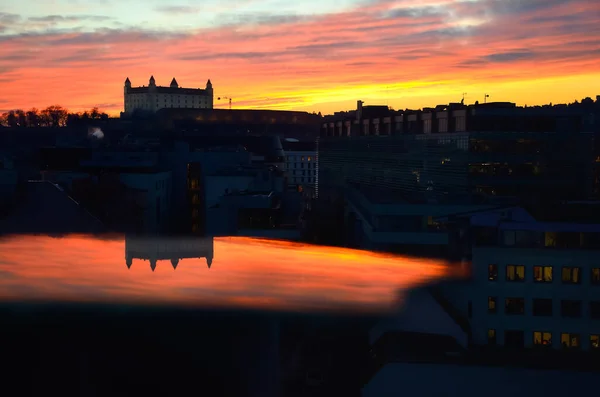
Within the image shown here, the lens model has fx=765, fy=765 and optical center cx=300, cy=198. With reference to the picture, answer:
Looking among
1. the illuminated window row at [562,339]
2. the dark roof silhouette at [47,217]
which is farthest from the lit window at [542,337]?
the dark roof silhouette at [47,217]

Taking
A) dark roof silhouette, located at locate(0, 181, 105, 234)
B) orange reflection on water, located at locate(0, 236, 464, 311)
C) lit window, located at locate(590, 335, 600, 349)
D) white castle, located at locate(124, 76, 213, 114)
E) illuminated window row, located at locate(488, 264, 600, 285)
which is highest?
white castle, located at locate(124, 76, 213, 114)

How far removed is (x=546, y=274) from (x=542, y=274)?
3cm

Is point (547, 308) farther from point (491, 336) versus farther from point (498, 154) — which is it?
point (498, 154)

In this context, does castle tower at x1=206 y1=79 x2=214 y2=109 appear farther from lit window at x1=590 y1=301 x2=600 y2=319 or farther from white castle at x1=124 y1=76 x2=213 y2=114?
lit window at x1=590 y1=301 x2=600 y2=319

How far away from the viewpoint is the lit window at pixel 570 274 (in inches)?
224

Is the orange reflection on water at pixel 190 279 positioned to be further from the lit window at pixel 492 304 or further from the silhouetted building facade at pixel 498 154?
the silhouetted building facade at pixel 498 154

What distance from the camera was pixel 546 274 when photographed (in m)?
5.73

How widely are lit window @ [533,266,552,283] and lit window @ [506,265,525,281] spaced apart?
89mm

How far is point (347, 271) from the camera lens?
448 cm

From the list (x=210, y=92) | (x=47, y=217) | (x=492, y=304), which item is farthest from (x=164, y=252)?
(x=210, y=92)

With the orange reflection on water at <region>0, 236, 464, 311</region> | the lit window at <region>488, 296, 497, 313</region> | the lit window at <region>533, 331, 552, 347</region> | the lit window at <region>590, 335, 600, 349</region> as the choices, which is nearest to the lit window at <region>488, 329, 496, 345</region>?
the lit window at <region>488, 296, 497, 313</region>

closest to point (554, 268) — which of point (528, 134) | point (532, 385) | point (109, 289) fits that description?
point (532, 385)

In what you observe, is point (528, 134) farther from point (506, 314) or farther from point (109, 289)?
point (109, 289)

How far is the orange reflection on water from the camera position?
3.22 m
